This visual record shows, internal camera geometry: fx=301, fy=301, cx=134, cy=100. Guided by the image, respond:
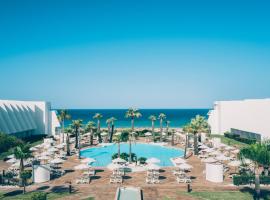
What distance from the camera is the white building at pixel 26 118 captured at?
54188 millimetres

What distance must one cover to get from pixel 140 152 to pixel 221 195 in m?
29.8

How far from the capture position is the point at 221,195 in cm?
2578

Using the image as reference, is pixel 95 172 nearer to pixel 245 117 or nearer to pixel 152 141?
pixel 152 141

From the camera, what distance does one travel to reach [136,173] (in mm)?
34562

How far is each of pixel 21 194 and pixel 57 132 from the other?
44.7m

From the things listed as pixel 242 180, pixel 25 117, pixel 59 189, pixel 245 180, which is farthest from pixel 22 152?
pixel 25 117

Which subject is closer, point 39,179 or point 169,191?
point 169,191

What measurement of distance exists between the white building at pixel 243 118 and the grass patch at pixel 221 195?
81.9 ft

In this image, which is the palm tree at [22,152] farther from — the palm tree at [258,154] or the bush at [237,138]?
the bush at [237,138]

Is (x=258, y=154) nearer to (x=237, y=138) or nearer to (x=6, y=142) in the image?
(x=6, y=142)

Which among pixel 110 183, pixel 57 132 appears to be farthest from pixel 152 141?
pixel 110 183

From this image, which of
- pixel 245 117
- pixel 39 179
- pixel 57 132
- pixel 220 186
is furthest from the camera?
pixel 57 132

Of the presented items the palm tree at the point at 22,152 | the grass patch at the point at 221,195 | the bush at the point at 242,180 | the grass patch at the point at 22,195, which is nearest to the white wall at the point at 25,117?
the palm tree at the point at 22,152

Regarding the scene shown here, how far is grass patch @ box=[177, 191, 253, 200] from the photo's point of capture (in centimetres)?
2494
